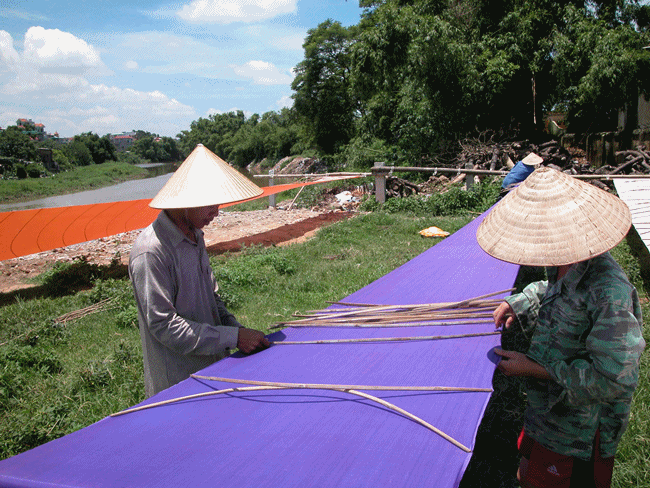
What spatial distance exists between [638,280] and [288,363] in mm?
4131

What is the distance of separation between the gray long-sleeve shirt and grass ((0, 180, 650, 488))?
1255mm

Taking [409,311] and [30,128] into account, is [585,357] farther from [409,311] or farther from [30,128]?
→ [30,128]

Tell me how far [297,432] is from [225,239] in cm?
761

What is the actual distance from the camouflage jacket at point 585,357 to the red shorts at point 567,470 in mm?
26

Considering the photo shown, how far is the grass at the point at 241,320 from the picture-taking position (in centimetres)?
244

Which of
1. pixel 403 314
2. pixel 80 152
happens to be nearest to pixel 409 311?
pixel 403 314

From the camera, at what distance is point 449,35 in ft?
41.9

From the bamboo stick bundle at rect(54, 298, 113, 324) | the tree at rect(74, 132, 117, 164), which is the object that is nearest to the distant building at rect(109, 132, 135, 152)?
the tree at rect(74, 132, 117, 164)

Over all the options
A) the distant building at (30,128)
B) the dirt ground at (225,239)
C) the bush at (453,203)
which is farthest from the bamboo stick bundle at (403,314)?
the distant building at (30,128)

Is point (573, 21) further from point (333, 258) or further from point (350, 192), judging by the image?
point (333, 258)

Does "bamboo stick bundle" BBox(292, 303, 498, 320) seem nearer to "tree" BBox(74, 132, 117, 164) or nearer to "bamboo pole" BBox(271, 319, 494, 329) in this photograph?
"bamboo pole" BBox(271, 319, 494, 329)

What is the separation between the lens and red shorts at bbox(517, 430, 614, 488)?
1357mm

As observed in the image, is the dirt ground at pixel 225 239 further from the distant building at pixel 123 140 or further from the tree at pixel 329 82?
the distant building at pixel 123 140

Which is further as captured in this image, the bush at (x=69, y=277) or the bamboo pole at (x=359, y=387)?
the bush at (x=69, y=277)
